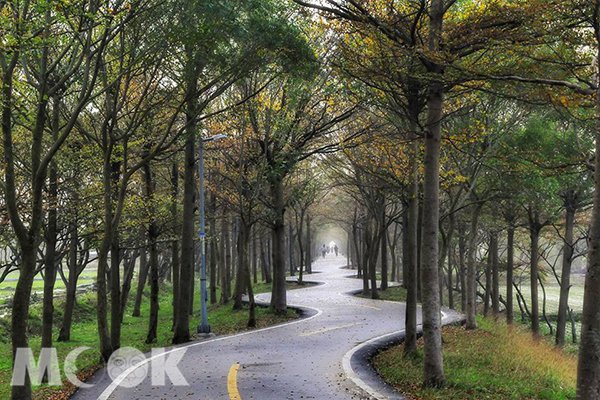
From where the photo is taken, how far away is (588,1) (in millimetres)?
6609

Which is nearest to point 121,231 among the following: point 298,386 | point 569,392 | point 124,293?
point 124,293

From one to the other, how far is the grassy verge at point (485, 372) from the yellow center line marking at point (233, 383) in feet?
9.05

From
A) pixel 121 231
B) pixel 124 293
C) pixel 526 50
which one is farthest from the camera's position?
pixel 124 293

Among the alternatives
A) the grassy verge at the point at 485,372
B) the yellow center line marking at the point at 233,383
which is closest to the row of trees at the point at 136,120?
the yellow center line marking at the point at 233,383

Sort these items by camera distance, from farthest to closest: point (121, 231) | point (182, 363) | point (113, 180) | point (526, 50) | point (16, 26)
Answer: point (121, 231)
point (113, 180)
point (182, 363)
point (526, 50)
point (16, 26)

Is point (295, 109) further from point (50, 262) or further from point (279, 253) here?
point (50, 262)

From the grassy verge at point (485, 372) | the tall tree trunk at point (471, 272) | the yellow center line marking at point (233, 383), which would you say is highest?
the tall tree trunk at point (471, 272)

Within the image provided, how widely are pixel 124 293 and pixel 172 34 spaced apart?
16.2 metres

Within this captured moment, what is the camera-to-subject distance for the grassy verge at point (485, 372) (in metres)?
8.98

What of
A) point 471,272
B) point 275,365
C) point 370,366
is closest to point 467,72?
point 370,366

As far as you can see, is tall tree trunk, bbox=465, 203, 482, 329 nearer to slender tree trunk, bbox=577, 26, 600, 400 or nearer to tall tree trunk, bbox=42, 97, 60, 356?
slender tree trunk, bbox=577, 26, 600, 400

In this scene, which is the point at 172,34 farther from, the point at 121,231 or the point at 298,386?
the point at 121,231

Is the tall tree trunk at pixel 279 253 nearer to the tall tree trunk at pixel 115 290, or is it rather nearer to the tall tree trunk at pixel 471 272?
the tall tree trunk at pixel 115 290

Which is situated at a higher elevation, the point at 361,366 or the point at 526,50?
the point at 526,50
